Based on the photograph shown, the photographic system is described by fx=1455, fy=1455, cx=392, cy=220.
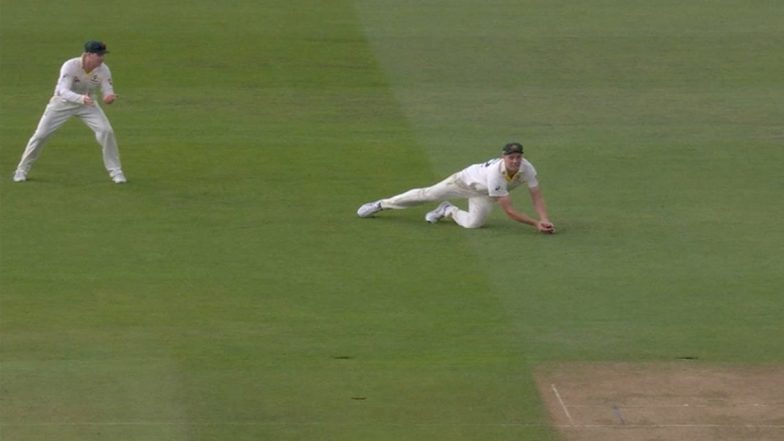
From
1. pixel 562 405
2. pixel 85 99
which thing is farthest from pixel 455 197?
pixel 562 405

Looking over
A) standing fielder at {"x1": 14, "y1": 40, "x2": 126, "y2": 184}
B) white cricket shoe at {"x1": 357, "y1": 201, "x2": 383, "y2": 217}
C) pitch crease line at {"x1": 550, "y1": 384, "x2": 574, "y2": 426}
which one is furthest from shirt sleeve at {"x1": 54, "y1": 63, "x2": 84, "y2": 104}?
pitch crease line at {"x1": 550, "y1": 384, "x2": 574, "y2": 426}

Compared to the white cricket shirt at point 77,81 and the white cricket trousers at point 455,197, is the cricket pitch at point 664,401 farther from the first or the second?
the white cricket shirt at point 77,81

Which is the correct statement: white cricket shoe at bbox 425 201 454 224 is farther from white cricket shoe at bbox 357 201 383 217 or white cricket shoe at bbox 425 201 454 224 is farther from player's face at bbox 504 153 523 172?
player's face at bbox 504 153 523 172

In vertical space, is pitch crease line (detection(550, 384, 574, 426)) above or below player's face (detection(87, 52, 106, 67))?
below

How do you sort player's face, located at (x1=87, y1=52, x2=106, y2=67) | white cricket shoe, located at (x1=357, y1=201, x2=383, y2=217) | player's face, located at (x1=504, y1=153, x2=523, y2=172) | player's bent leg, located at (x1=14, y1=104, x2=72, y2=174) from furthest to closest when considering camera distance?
player's bent leg, located at (x1=14, y1=104, x2=72, y2=174) → player's face, located at (x1=87, y1=52, x2=106, y2=67) → white cricket shoe, located at (x1=357, y1=201, x2=383, y2=217) → player's face, located at (x1=504, y1=153, x2=523, y2=172)

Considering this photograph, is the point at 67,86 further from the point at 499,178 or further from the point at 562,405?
the point at 562,405

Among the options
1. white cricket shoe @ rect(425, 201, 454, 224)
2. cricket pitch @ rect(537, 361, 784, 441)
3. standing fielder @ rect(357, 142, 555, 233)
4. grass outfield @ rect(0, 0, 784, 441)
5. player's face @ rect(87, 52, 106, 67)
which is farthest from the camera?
player's face @ rect(87, 52, 106, 67)
